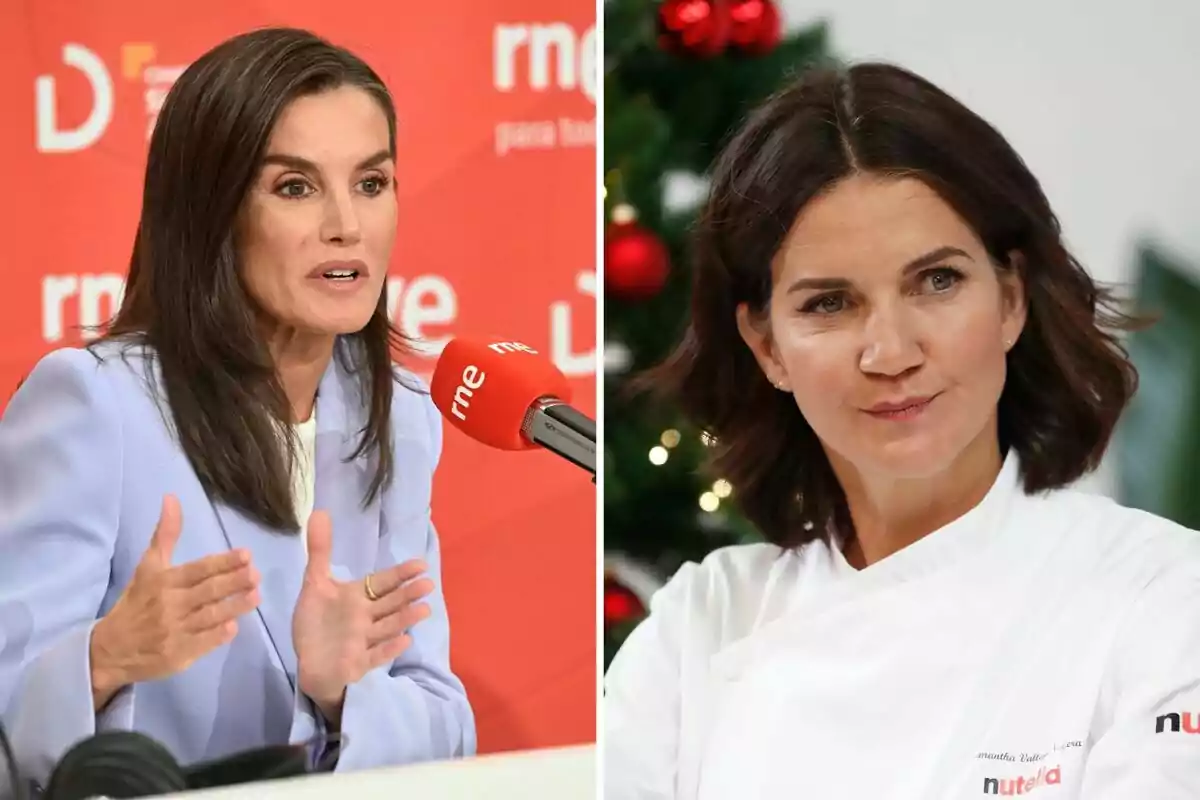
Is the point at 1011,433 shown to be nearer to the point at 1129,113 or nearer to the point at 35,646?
the point at 1129,113

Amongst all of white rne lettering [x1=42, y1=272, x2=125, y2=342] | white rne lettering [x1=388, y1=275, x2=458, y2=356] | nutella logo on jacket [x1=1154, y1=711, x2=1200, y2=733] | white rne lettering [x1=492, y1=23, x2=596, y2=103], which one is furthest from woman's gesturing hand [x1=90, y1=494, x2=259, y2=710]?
nutella logo on jacket [x1=1154, y1=711, x2=1200, y2=733]

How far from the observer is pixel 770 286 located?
1.34m

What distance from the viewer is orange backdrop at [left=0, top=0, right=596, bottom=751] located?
1450mm

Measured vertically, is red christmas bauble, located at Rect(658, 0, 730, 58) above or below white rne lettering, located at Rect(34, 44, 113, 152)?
above

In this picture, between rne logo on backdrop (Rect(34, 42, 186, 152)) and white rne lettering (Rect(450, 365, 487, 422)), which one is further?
white rne lettering (Rect(450, 365, 487, 422))

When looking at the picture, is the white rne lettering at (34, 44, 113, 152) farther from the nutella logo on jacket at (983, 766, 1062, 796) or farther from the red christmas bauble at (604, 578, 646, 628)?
the nutella logo on jacket at (983, 766, 1062, 796)

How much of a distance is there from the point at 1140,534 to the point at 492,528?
82 centimetres

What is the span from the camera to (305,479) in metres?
1.58

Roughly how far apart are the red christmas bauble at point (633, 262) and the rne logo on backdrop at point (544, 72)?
0.33 metres

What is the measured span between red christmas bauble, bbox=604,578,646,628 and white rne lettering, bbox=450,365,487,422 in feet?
1.05

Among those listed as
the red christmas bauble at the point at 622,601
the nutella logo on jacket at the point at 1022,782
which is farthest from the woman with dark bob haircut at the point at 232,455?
the nutella logo on jacket at the point at 1022,782

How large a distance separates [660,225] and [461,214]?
37 centimetres

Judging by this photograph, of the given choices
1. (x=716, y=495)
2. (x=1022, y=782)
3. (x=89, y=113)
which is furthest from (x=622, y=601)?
(x=89, y=113)

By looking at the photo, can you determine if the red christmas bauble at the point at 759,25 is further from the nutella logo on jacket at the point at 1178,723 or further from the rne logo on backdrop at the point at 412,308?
the nutella logo on jacket at the point at 1178,723
